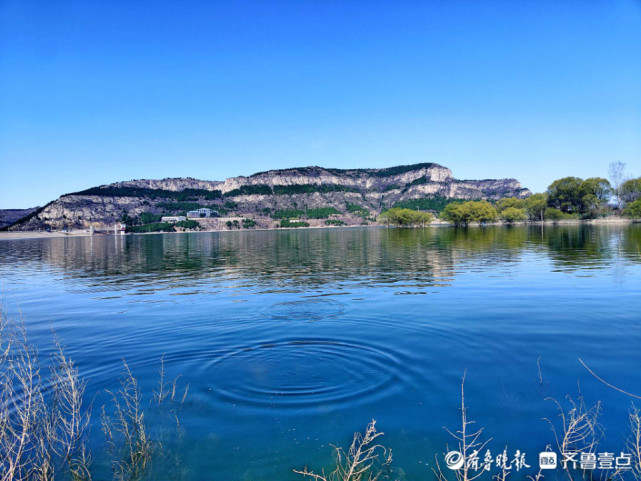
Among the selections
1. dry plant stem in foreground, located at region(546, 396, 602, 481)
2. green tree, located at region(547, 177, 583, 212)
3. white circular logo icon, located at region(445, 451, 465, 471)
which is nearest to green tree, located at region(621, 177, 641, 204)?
green tree, located at region(547, 177, 583, 212)

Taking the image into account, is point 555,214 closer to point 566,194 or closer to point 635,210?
point 566,194

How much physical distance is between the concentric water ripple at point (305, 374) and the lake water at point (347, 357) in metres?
0.05

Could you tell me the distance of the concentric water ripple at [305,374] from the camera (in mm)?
9555

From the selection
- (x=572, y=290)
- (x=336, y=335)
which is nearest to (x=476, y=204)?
(x=572, y=290)

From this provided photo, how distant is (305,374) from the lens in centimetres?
1091

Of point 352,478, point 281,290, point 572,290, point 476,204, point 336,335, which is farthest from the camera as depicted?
point 476,204

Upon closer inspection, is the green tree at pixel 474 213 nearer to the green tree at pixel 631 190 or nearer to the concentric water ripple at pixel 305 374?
the green tree at pixel 631 190

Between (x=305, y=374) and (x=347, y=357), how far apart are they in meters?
1.76

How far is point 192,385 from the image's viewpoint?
1045 centimetres

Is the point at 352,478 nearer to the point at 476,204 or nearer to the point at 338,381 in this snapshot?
the point at 338,381

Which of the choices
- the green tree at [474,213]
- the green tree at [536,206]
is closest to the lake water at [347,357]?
the green tree at [474,213]

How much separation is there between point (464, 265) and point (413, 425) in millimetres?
29375

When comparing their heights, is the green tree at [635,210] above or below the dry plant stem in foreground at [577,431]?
above

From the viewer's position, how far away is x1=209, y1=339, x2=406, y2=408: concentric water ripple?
376 inches
